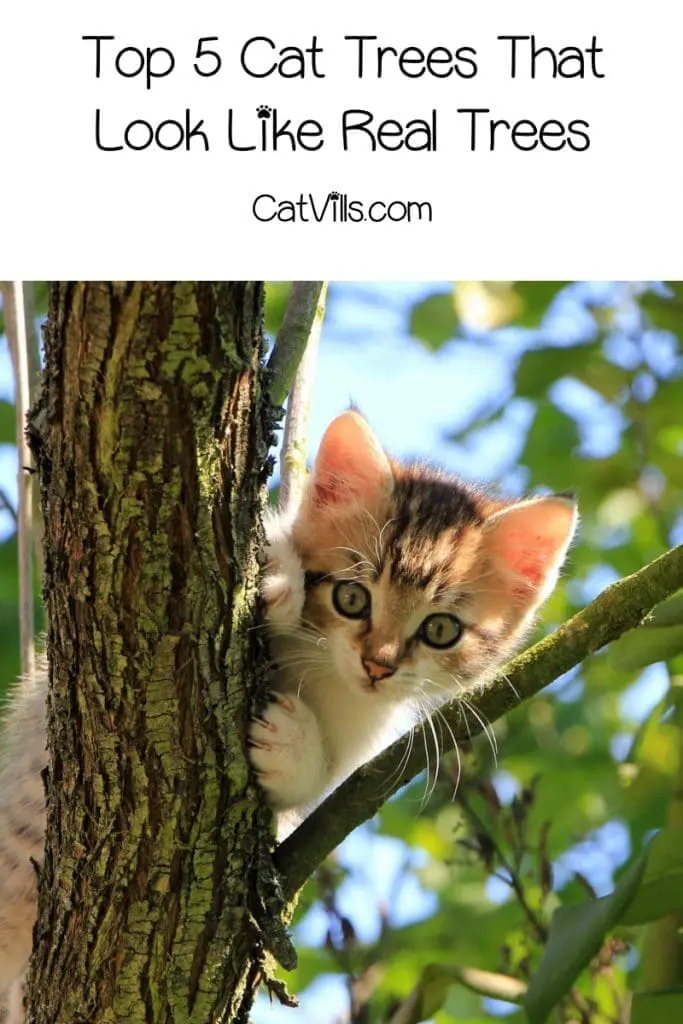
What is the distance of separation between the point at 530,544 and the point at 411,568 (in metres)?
→ 0.39

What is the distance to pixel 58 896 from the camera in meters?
2.00

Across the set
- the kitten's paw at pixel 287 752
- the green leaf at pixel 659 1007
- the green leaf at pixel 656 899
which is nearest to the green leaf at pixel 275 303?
the kitten's paw at pixel 287 752

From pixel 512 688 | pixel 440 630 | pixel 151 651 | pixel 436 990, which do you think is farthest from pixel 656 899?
pixel 151 651

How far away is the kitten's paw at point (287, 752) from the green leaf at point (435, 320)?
2.38 metres

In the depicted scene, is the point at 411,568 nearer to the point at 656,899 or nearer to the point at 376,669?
the point at 376,669

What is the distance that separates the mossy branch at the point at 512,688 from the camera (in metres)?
2.08

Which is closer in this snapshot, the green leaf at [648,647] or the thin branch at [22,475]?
the green leaf at [648,647]

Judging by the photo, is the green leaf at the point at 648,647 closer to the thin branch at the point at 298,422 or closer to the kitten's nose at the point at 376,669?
the kitten's nose at the point at 376,669

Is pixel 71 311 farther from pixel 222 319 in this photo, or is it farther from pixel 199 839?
pixel 199 839

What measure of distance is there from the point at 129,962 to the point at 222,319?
107cm

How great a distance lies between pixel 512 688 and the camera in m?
2.13

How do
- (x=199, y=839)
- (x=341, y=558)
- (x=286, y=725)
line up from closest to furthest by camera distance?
(x=199, y=839) < (x=286, y=725) < (x=341, y=558)

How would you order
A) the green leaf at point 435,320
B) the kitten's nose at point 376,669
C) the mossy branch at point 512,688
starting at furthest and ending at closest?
the green leaf at point 435,320
the kitten's nose at point 376,669
the mossy branch at point 512,688
